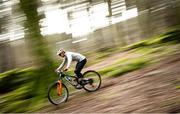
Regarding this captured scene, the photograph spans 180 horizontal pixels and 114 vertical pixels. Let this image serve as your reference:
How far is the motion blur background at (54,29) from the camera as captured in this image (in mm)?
10578

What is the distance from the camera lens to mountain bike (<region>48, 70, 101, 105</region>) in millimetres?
11109

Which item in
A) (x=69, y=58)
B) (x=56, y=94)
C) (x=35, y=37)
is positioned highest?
(x=35, y=37)

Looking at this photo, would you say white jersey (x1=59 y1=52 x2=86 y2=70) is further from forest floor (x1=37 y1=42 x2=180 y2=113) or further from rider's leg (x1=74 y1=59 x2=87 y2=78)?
forest floor (x1=37 y1=42 x2=180 y2=113)

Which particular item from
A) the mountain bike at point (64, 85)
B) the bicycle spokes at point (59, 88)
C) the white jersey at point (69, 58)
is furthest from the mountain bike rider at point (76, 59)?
the bicycle spokes at point (59, 88)

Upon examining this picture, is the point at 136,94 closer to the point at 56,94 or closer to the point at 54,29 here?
the point at 56,94

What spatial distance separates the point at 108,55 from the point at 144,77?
31.2 feet

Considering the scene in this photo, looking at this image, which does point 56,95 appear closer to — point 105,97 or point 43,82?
point 43,82

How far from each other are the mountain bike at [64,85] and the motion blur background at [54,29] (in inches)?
15.2

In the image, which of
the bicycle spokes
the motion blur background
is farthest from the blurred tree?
the bicycle spokes

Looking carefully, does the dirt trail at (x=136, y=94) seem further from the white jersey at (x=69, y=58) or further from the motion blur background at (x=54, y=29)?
the motion blur background at (x=54, y=29)

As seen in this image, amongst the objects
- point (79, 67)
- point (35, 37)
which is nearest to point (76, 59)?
point (79, 67)

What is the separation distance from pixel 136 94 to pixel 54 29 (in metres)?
3.75

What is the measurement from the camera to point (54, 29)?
11844 mm

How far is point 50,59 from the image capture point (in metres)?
10.9
